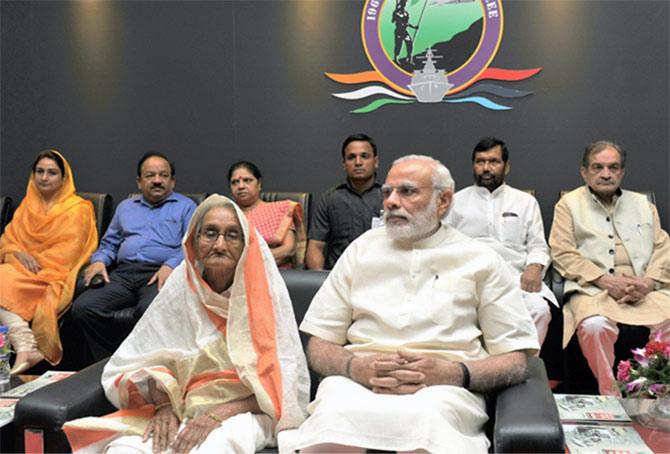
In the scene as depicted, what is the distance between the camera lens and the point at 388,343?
227 centimetres

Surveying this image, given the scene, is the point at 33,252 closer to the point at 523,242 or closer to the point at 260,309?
the point at 260,309

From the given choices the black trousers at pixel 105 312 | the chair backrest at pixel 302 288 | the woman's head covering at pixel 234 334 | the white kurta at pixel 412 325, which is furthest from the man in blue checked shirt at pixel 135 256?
the white kurta at pixel 412 325

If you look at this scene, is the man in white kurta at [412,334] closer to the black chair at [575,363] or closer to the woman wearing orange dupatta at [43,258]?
the black chair at [575,363]

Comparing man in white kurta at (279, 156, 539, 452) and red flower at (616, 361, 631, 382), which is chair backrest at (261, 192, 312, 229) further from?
red flower at (616, 361, 631, 382)

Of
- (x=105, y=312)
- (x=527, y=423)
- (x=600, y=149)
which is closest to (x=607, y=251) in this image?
(x=600, y=149)

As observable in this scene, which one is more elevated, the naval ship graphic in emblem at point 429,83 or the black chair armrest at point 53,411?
the naval ship graphic in emblem at point 429,83

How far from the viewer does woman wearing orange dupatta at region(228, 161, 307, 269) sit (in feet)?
13.7

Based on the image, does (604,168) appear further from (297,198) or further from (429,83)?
(297,198)

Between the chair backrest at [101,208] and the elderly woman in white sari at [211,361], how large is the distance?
266 cm

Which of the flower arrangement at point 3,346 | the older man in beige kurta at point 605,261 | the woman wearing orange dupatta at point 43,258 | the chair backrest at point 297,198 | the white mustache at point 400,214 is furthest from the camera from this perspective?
the chair backrest at point 297,198

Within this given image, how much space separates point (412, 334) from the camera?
2262 millimetres

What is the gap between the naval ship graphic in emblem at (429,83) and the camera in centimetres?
473

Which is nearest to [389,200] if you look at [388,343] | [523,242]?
[388,343]

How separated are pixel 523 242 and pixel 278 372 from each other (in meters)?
2.31
